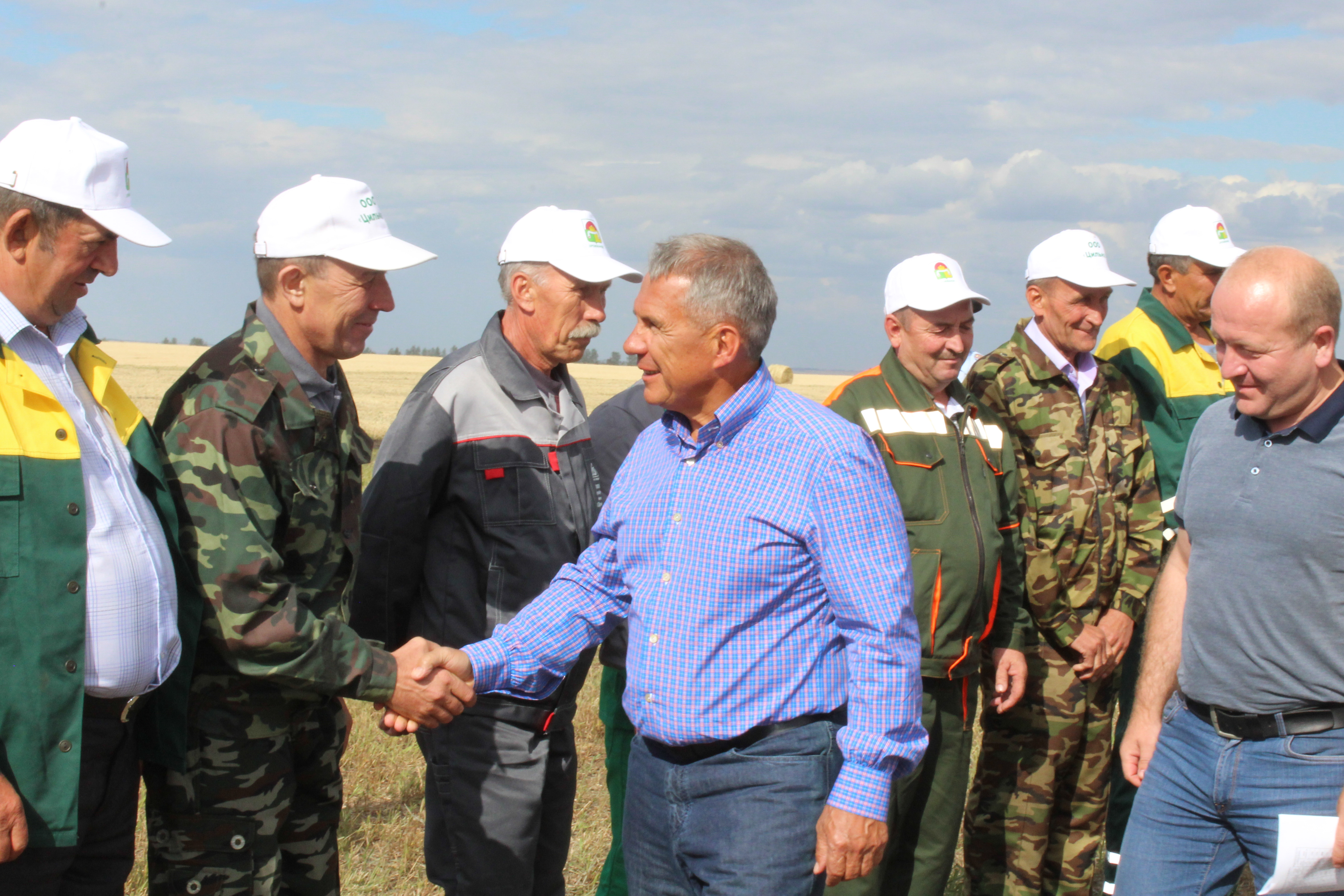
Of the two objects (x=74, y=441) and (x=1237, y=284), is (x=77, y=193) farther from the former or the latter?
(x=1237, y=284)

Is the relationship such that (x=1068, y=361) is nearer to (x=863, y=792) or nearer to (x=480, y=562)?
(x=480, y=562)

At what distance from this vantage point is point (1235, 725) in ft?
10.9

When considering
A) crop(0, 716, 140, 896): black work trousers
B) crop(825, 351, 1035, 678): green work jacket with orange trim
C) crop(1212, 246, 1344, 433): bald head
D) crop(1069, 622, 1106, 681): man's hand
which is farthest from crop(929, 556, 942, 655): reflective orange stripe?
crop(0, 716, 140, 896): black work trousers

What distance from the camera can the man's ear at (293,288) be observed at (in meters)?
3.34

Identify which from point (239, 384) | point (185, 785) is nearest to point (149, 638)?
point (185, 785)

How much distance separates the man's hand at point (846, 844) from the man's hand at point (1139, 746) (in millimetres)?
1420

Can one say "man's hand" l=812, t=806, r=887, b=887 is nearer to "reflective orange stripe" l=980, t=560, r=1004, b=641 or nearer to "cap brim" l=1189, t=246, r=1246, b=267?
"reflective orange stripe" l=980, t=560, r=1004, b=641

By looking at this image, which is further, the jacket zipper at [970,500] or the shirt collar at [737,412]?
the jacket zipper at [970,500]

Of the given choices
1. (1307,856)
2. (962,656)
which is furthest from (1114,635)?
(1307,856)

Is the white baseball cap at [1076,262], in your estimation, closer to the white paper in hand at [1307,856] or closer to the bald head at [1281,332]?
the bald head at [1281,332]

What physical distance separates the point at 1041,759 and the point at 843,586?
260cm

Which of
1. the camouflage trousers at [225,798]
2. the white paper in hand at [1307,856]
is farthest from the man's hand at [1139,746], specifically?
the camouflage trousers at [225,798]

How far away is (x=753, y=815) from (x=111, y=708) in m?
1.68

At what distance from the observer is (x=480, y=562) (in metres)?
3.89
